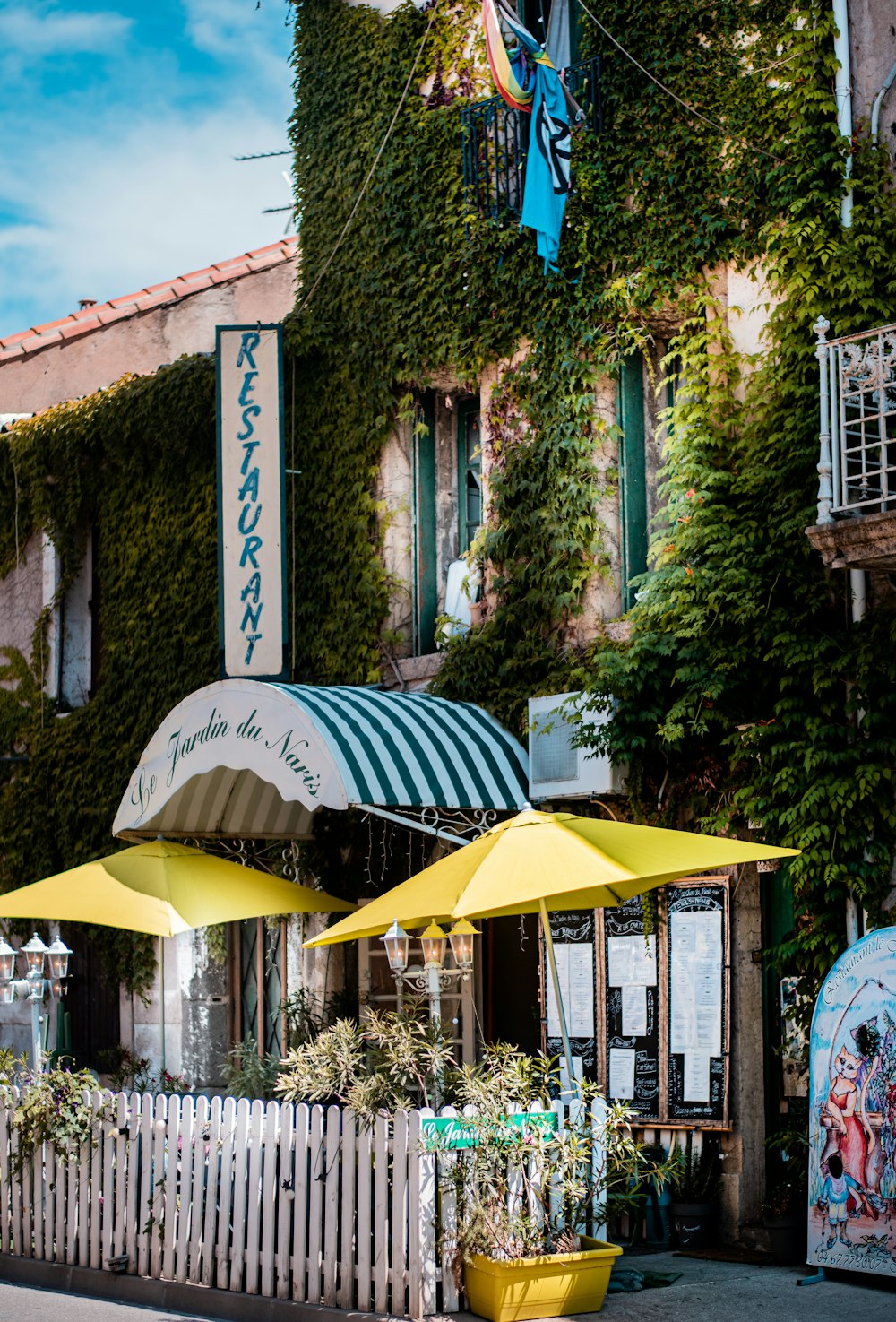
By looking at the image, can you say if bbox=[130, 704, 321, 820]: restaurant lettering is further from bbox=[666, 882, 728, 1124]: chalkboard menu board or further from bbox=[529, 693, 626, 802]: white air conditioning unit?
bbox=[666, 882, 728, 1124]: chalkboard menu board

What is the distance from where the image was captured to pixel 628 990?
11.1m

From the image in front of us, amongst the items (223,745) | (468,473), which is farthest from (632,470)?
(223,745)

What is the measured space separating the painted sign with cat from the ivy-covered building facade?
864mm

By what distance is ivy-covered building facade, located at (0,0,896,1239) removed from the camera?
10336 mm

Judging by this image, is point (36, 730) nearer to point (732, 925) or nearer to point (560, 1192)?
point (732, 925)

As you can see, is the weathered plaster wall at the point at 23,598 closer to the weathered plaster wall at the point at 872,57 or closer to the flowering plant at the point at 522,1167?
the weathered plaster wall at the point at 872,57

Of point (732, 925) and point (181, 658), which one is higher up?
point (181, 658)

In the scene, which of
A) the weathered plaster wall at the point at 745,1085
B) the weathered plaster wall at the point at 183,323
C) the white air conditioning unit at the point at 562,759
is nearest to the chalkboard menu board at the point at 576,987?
the white air conditioning unit at the point at 562,759

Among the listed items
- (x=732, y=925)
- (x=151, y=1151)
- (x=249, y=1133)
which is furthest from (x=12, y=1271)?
(x=732, y=925)

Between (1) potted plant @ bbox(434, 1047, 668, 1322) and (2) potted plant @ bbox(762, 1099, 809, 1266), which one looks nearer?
(1) potted plant @ bbox(434, 1047, 668, 1322)

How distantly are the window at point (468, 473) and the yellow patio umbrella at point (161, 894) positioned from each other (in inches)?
121

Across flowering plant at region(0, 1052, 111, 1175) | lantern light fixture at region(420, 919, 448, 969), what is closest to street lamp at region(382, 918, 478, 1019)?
lantern light fixture at region(420, 919, 448, 969)

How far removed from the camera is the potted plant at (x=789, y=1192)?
31.8 ft

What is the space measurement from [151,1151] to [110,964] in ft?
19.7
